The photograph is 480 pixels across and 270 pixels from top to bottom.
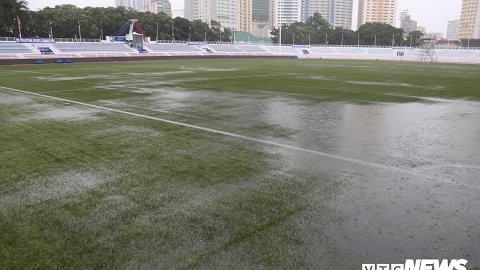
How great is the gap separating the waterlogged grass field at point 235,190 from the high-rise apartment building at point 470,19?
567 feet

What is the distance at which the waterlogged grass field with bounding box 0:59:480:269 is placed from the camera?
3.41 metres

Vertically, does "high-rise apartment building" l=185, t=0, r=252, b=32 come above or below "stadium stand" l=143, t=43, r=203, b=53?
Result: above

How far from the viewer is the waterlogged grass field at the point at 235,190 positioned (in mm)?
3406

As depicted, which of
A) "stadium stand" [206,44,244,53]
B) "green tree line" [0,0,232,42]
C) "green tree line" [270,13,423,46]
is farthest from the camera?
"green tree line" [270,13,423,46]

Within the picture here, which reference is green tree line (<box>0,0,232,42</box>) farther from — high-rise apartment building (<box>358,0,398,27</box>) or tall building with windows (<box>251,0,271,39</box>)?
high-rise apartment building (<box>358,0,398,27</box>)

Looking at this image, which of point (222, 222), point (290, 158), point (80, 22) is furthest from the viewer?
point (80, 22)

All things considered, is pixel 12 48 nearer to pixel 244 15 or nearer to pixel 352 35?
pixel 352 35

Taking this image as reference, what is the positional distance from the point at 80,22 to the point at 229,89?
6968cm

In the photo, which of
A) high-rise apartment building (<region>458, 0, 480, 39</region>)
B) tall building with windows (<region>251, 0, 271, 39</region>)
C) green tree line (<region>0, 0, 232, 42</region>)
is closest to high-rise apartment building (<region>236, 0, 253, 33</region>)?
tall building with windows (<region>251, 0, 271, 39</region>)

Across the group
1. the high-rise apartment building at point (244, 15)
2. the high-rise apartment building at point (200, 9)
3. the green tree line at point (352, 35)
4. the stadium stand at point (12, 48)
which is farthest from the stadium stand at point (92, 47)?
the high-rise apartment building at point (244, 15)

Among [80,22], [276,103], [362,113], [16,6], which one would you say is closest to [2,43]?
[16,6]

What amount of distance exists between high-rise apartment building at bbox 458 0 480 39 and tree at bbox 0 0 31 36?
156210 mm

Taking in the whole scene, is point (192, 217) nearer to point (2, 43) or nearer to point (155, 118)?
point (155, 118)

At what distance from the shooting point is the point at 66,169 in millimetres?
5668
